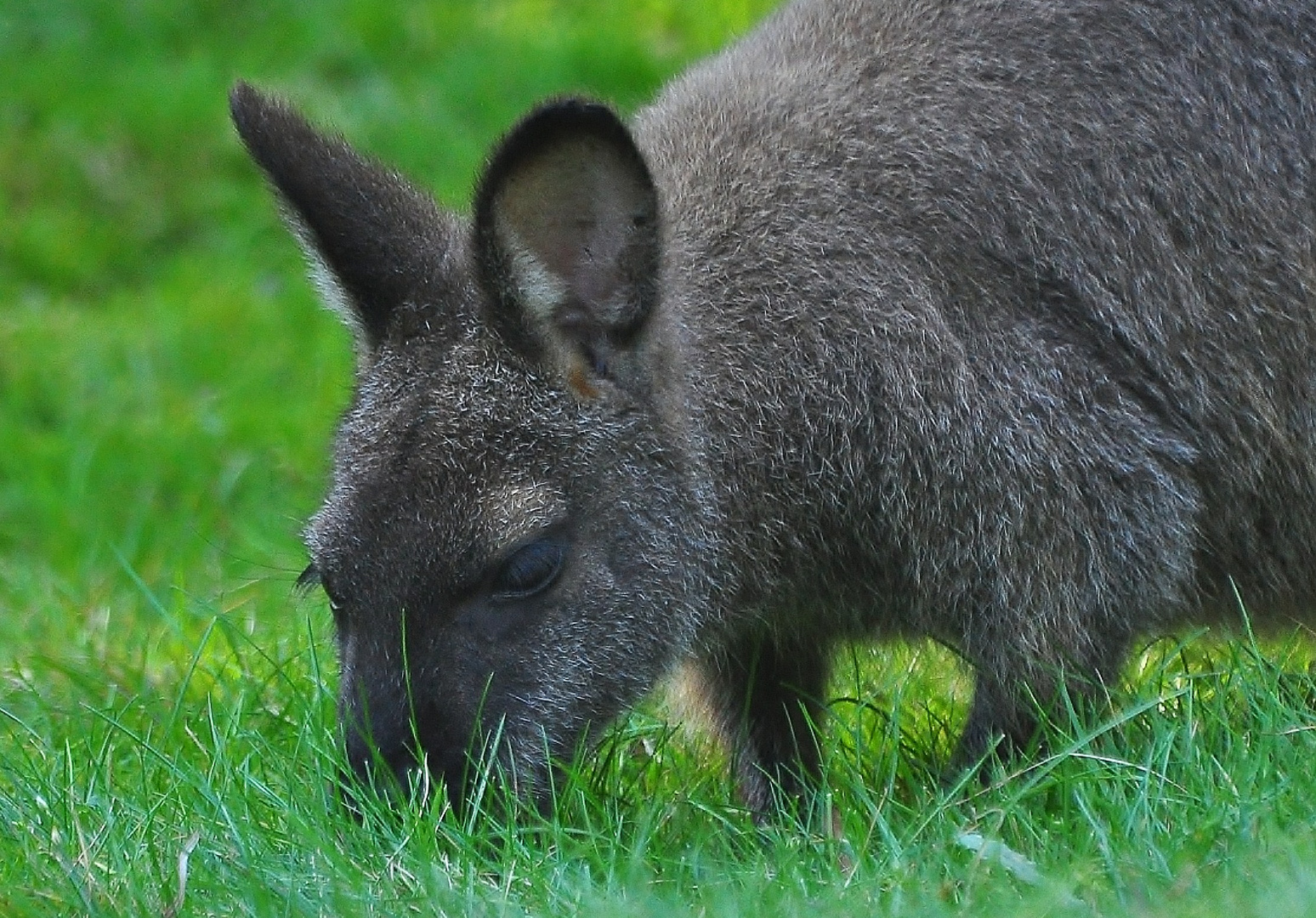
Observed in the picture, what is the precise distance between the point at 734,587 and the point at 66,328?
6775mm

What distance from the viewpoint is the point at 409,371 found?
181 inches

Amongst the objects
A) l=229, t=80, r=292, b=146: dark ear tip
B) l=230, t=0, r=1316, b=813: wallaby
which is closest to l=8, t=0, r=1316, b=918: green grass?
l=230, t=0, r=1316, b=813: wallaby

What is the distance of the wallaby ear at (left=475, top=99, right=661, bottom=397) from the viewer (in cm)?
441

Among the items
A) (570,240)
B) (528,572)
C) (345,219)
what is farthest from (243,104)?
(528,572)

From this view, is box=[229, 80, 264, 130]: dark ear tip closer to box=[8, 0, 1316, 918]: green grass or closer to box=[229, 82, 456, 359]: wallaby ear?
box=[229, 82, 456, 359]: wallaby ear

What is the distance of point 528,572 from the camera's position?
14.6 ft

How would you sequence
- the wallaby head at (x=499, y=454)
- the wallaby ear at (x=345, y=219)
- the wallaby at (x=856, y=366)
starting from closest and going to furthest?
the wallaby head at (x=499, y=454) < the wallaby at (x=856, y=366) < the wallaby ear at (x=345, y=219)

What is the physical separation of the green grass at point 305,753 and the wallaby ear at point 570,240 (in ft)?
3.19

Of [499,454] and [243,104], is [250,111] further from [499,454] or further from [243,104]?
[499,454]

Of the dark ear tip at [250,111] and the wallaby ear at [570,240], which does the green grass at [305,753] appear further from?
the dark ear tip at [250,111]

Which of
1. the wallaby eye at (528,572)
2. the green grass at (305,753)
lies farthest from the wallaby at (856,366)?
the green grass at (305,753)

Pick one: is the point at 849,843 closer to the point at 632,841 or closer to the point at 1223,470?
the point at 632,841

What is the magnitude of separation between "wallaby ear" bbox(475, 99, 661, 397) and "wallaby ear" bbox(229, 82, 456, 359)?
0.22 m

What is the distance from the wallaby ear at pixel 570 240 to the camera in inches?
174
